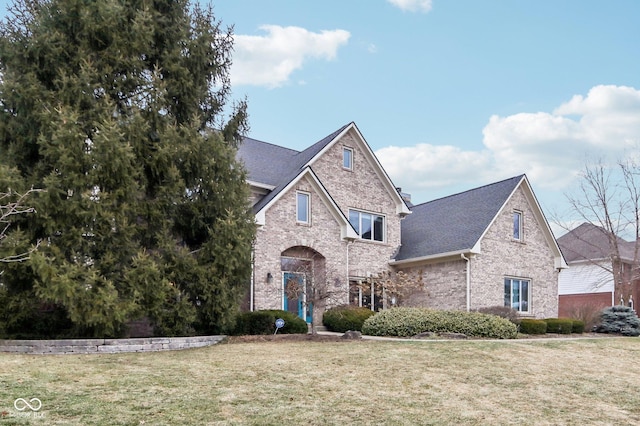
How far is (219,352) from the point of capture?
10914 mm

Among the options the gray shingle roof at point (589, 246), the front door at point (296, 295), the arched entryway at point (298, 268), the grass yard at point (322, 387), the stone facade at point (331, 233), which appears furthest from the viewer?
the gray shingle roof at point (589, 246)

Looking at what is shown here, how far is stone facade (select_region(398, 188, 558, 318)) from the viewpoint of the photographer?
67.2ft

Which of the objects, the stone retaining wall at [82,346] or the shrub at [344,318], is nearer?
the stone retaining wall at [82,346]

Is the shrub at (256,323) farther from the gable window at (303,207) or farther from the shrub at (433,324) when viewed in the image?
the gable window at (303,207)

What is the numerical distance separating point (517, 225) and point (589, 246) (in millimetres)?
11957

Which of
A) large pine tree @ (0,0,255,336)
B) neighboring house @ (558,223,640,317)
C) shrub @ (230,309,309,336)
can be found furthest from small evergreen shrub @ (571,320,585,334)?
large pine tree @ (0,0,255,336)

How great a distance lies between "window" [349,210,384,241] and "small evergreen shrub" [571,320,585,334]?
8.04m

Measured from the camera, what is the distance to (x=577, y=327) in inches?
760

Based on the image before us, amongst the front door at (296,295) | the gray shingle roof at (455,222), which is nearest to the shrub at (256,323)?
the front door at (296,295)

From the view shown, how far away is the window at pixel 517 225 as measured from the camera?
74.7 feet

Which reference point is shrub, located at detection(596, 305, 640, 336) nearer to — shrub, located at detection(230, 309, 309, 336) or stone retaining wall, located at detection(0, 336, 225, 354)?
shrub, located at detection(230, 309, 309, 336)

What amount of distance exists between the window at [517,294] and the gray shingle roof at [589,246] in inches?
368

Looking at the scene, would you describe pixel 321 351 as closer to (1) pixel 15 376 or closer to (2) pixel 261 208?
(1) pixel 15 376

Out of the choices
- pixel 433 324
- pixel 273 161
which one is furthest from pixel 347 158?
pixel 433 324
